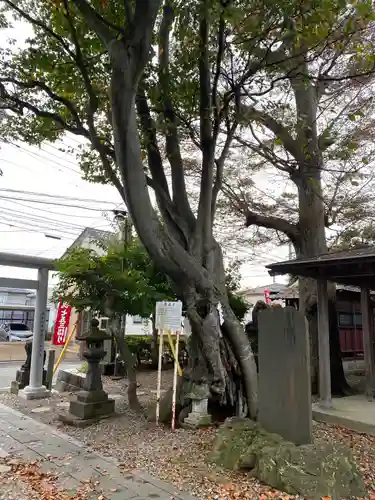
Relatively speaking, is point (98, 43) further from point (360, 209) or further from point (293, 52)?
point (360, 209)

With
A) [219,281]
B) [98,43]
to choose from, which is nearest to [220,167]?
[219,281]

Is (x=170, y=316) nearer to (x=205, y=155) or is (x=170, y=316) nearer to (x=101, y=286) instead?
(x=101, y=286)

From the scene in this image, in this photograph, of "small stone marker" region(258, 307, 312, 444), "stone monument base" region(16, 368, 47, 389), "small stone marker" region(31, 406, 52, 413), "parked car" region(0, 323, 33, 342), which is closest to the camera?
"small stone marker" region(258, 307, 312, 444)

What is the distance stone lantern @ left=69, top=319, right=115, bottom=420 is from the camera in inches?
277

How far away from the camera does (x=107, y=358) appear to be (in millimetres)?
13242

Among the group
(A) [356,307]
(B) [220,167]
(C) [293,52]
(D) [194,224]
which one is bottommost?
(A) [356,307]

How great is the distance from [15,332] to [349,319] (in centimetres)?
2237

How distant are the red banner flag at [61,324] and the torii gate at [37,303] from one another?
186 centimetres

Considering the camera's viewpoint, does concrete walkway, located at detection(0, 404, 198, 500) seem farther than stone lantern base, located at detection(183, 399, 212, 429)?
No

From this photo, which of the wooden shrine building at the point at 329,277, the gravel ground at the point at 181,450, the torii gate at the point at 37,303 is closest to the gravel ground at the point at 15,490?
the gravel ground at the point at 181,450

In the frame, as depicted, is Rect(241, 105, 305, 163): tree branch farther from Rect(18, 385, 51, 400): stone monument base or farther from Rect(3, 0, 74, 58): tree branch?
Rect(18, 385, 51, 400): stone monument base

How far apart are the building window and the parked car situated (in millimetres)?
19944

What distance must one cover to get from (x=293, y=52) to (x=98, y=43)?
12.4 ft

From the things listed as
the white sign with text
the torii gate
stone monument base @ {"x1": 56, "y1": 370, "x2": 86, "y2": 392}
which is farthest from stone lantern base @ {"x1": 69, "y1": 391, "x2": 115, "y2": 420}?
stone monument base @ {"x1": 56, "y1": 370, "x2": 86, "y2": 392}
